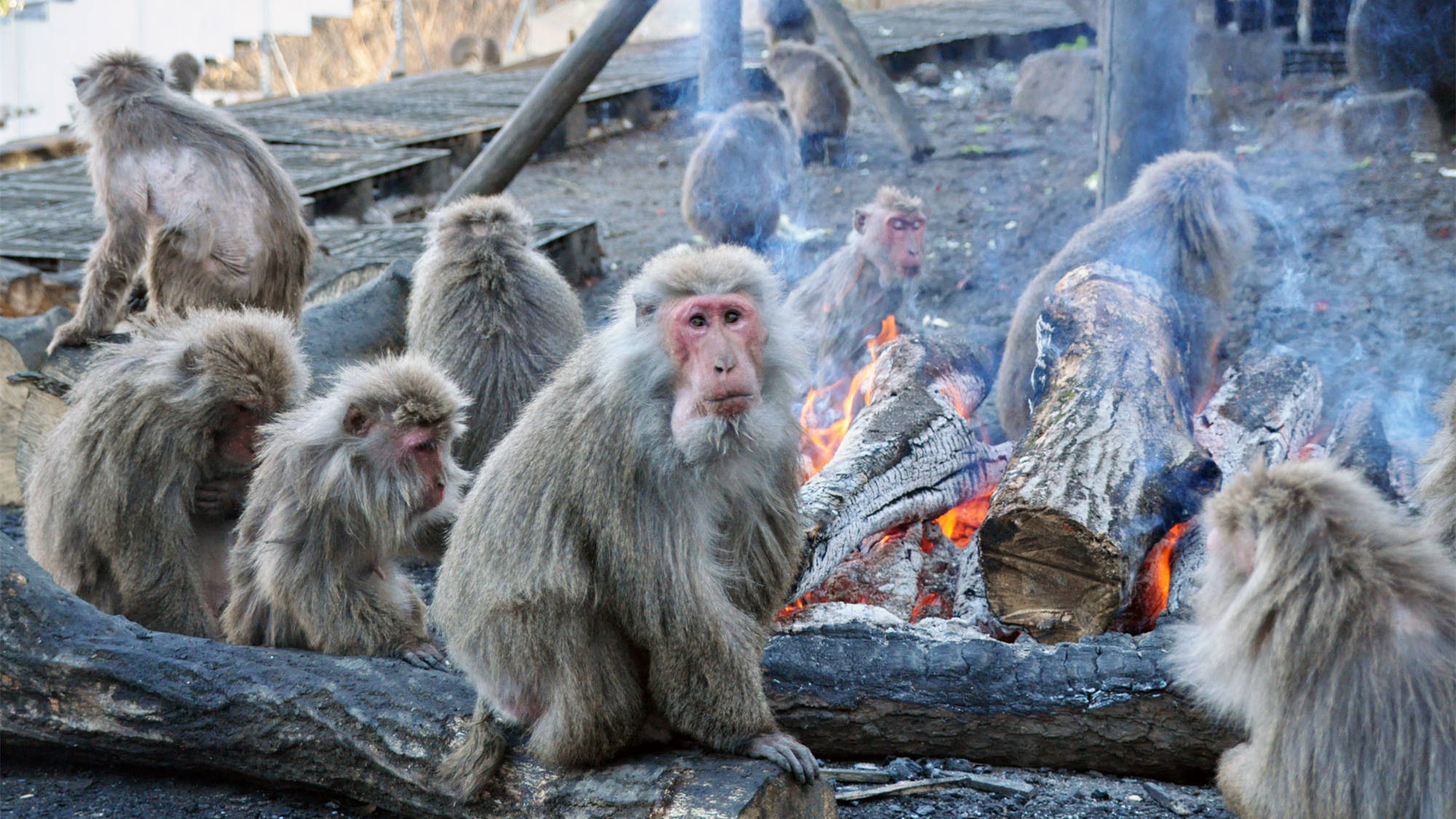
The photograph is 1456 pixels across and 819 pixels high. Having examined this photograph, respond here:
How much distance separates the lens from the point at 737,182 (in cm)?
842

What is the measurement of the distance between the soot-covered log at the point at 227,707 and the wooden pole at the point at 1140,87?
4.68 meters

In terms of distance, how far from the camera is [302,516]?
3.76 meters

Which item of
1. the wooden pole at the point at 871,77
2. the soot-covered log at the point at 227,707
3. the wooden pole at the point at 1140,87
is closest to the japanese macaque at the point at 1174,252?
the wooden pole at the point at 1140,87

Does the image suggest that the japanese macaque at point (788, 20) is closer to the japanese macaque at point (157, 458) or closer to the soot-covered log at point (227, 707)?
the japanese macaque at point (157, 458)

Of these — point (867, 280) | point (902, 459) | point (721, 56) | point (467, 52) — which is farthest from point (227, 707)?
point (467, 52)

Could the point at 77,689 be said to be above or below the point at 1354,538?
below

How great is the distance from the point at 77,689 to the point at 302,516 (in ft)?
2.46

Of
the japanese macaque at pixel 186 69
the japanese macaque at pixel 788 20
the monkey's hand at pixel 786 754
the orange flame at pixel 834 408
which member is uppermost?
the japanese macaque at pixel 788 20

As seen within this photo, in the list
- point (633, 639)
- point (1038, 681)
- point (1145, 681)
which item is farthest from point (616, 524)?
point (1145, 681)

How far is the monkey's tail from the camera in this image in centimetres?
301

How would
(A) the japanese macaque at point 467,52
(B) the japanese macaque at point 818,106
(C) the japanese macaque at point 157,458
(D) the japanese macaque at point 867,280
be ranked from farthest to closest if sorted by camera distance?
1. (A) the japanese macaque at point 467,52
2. (B) the japanese macaque at point 818,106
3. (D) the japanese macaque at point 867,280
4. (C) the japanese macaque at point 157,458

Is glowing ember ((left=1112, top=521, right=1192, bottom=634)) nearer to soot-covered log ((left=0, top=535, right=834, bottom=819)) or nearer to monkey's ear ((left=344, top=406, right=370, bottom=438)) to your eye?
soot-covered log ((left=0, top=535, right=834, bottom=819))

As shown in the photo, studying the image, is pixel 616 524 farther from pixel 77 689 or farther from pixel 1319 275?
pixel 1319 275

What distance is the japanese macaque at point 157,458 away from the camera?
4.04 metres
